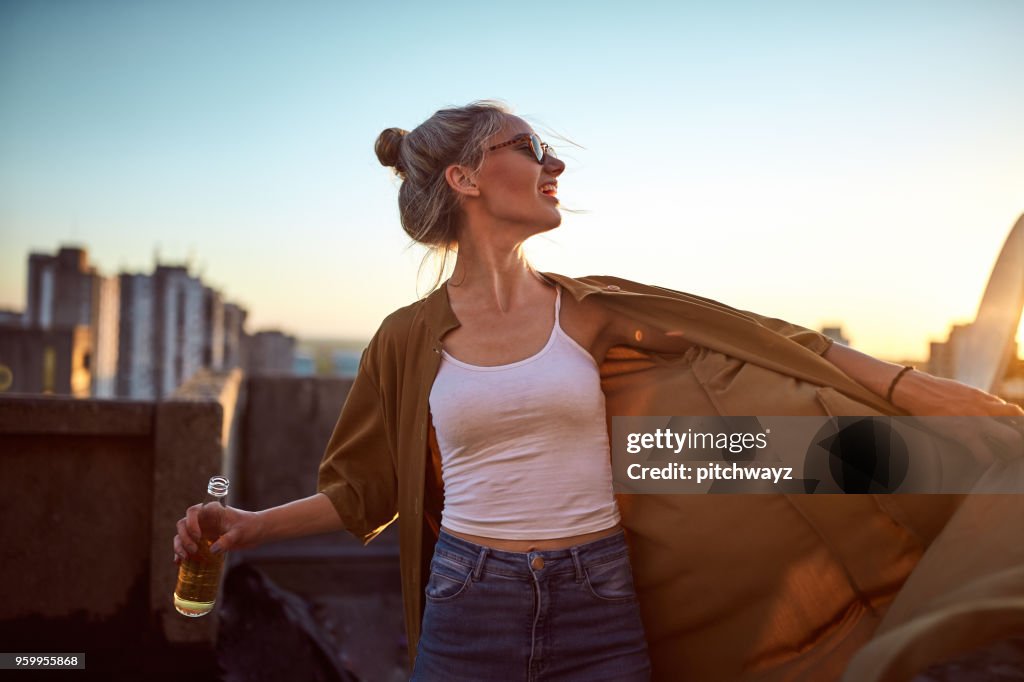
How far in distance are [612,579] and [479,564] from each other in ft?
1.15

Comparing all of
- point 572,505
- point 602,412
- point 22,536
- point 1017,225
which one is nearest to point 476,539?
point 572,505

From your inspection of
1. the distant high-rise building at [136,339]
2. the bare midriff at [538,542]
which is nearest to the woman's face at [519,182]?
the bare midriff at [538,542]

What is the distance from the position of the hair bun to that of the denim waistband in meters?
1.35

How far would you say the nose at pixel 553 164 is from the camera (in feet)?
8.68

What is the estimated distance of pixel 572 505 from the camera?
2.29 metres

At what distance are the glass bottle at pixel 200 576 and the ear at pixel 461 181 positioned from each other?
1.11 metres

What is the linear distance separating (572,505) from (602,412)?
11.2 inches

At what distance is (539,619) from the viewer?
7.19 ft

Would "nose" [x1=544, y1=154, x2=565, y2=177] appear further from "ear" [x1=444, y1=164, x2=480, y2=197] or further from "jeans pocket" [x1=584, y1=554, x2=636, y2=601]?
"jeans pocket" [x1=584, y1=554, x2=636, y2=601]

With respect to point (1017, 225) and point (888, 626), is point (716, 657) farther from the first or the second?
point (1017, 225)

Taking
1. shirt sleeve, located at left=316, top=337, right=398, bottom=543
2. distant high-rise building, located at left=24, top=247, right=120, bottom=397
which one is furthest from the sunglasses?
distant high-rise building, located at left=24, top=247, right=120, bottom=397

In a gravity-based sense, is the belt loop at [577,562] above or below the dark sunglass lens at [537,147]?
below

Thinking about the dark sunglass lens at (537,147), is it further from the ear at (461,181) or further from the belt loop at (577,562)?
the belt loop at (577,562)

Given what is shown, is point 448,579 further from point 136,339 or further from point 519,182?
point 136,339
